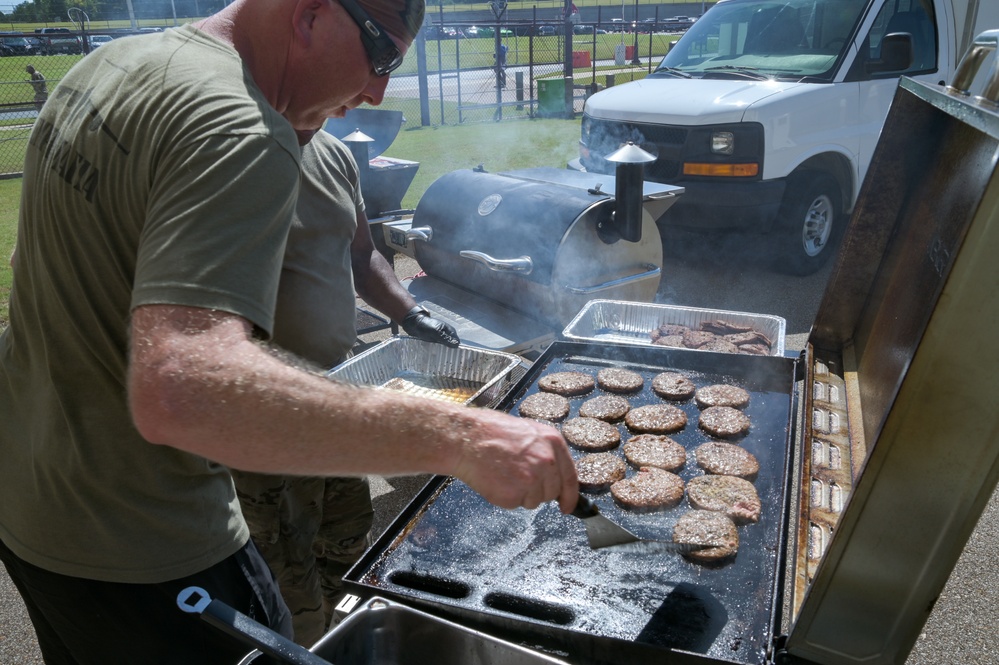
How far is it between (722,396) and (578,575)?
1.15m

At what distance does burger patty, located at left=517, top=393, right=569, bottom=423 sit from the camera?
2.61 m

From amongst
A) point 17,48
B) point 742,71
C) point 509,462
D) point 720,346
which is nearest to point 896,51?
point 742,71

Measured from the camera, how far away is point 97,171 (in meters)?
1.29

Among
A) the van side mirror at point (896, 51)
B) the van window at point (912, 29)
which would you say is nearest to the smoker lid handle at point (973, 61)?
the van side mirror at point (896, 51)

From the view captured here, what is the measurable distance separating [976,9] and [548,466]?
7.73 meters

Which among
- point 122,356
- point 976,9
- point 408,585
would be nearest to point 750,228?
point 976,9

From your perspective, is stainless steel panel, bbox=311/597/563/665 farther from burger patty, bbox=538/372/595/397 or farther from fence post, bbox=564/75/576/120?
fence post, bbox=564/75/576/120

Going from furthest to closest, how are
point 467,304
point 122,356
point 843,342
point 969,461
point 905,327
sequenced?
point 467,304 → point 843,342 → point 905,327 → point 122,356 → point 969,461

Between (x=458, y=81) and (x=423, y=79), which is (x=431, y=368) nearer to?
(x=423, y=79)

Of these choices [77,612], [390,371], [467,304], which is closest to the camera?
[77,612]

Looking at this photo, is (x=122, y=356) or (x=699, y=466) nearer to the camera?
(x=122, y=356)

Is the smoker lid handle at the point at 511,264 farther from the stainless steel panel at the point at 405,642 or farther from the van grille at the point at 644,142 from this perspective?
the van grille at the point at 644,142

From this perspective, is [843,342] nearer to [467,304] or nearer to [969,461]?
[969,461]

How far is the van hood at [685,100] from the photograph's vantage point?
6.20m
